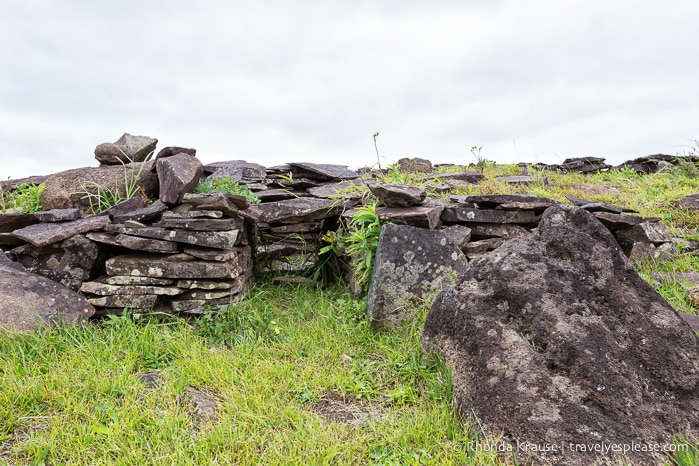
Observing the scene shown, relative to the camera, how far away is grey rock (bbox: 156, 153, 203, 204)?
5.89 metres

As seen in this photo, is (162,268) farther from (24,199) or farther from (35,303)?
(24,199)

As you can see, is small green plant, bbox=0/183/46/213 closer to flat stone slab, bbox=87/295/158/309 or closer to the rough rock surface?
flat stone slab, bbox=87/295/158/309

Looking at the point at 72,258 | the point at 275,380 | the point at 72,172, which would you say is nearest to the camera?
the point at 275,380

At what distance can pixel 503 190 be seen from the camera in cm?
827

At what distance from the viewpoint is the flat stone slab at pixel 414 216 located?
5.35m

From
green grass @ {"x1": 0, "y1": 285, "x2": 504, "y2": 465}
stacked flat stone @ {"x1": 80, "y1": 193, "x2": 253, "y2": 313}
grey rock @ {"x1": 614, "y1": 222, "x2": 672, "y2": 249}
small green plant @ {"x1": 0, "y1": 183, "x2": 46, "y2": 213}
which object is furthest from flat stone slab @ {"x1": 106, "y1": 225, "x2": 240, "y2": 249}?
grey rock @ {"x1": 614, "y1": 222, "x2": 672, "y2": 249}

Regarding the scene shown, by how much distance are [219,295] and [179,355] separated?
1123 millimetres

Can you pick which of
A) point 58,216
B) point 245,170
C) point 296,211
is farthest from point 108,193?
point 296,211

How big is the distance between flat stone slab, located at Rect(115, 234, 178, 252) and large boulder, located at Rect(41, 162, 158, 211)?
63.7 inches

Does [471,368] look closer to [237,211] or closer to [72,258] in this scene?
[237,211]

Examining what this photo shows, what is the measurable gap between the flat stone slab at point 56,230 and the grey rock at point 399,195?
3533mm

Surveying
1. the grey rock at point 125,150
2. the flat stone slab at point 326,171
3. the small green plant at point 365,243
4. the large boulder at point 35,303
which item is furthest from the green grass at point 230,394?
the flat stone slab at point 326,171

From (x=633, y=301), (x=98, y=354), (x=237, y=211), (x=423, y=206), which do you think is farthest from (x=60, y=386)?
(x=633, y=301)

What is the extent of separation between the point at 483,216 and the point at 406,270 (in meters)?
1.55
